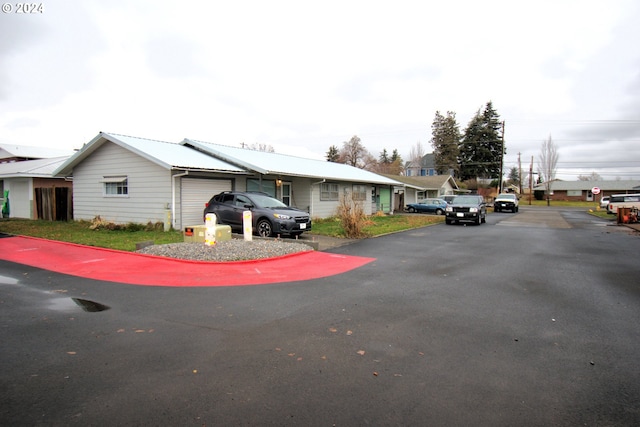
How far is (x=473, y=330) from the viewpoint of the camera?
180 inches

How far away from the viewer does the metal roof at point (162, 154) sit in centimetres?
1413

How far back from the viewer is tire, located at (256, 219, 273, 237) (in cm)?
1277

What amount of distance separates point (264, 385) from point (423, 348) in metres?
1.83

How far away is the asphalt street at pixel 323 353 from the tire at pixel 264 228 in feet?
19.6

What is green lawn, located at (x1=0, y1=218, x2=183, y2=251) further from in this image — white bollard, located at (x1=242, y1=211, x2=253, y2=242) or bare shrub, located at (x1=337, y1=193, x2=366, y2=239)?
→ bare shrub, located at (x1=337, y1=193, x2=366, y2=239)

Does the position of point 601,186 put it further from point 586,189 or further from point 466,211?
point 466,211

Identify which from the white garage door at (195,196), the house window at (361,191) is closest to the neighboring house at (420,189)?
the house window at (361,191)

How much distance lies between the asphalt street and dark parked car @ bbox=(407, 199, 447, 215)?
2392 centimetres

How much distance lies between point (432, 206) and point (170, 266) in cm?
2636

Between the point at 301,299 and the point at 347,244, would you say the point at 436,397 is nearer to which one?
the point at 301,299

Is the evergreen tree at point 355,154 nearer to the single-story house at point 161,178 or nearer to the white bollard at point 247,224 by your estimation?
the single-story house at point 161,178

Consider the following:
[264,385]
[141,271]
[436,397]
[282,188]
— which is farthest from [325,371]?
[282,188]

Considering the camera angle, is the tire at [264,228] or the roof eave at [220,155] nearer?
the tire at [264,228]

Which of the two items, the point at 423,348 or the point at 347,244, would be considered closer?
the point at 423,348
